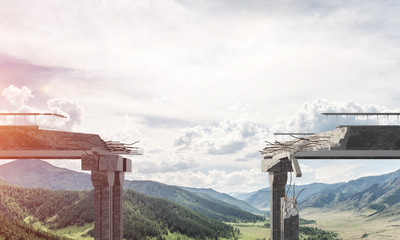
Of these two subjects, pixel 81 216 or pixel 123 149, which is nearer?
pixel 123 149

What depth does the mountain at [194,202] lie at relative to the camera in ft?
442

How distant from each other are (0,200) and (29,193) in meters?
6.40

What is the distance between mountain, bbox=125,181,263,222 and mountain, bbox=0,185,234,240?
62.4 meters

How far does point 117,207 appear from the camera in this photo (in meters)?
20.1

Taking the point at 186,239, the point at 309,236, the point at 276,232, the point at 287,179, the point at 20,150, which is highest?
the point at 20,150

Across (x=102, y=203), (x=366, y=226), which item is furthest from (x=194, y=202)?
(x=102, y=203)

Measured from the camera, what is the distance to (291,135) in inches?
746

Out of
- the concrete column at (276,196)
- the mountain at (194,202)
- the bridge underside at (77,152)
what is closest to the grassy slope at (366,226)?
the mountain at (194,202)

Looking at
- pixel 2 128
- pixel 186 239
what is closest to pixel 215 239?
pixel 186 239

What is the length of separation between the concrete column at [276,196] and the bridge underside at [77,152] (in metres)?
7.14

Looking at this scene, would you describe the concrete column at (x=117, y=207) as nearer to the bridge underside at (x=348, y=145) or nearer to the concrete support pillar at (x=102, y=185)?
the concrete support pillar at (x=102, y=185)

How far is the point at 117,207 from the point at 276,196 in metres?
7.72

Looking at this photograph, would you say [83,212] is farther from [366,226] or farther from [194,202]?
[366,226]

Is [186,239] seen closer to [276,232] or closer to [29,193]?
[29,193]
